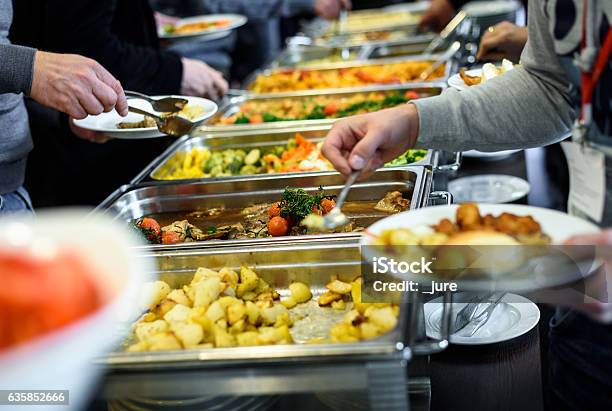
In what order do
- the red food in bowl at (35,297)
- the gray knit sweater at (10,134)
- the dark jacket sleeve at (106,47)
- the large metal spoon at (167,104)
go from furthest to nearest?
the dark jacket sleeve at (106,47) < the large metal spoon at (167,104) < the gray knit sweater at (10,134) < the red food in bowl at (35,297)

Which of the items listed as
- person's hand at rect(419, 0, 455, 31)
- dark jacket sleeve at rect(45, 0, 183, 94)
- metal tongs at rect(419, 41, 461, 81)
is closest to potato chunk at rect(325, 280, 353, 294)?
dark jacket sleeve at rect(45, 0, 183, 94)

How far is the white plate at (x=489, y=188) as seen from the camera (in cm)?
285

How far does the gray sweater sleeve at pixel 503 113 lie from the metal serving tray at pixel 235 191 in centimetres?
68

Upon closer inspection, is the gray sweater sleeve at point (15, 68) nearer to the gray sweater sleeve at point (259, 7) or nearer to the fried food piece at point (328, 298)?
the fried food piece at point (328, 298)

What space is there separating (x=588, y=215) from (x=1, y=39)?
1.80 metres

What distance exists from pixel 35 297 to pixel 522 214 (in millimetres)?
856

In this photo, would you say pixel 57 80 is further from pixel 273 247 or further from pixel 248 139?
pixel 248 139

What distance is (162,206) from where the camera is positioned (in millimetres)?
2453

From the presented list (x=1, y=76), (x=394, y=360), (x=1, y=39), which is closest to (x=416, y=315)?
(x=394, y=360)

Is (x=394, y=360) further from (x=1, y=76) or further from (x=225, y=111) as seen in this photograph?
(x=225, y=111)

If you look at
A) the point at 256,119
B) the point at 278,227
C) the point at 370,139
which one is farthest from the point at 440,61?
the point at 370,139

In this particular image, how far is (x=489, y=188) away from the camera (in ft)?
9.71

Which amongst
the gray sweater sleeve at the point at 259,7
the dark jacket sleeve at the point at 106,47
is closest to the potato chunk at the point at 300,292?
the dark jacket sleeve at the point at 106,47

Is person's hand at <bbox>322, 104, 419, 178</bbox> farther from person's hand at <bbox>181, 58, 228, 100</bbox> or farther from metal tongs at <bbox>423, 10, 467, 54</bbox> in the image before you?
metal tongs at <bbox>423, 10, 467, 54</bbox>
